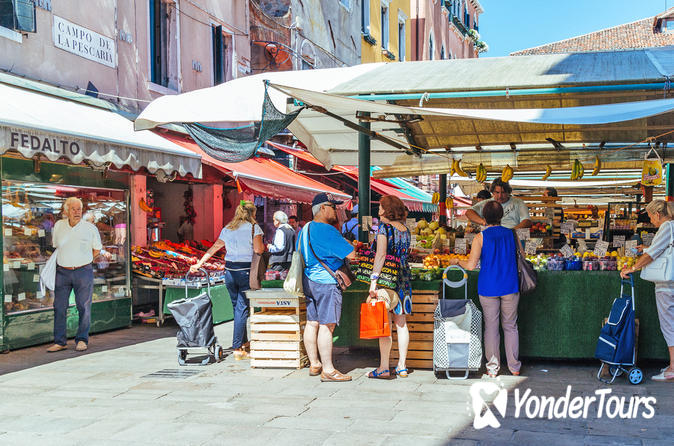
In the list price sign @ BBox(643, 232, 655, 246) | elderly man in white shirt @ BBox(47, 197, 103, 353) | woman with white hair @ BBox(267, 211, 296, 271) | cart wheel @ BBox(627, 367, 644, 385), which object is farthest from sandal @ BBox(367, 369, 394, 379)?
price sign @ BBox(643, 232, 655, 246)

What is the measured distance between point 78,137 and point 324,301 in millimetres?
3374

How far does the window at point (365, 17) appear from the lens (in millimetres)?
23580

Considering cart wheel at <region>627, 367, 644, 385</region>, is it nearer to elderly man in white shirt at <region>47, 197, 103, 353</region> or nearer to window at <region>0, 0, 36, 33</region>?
elderly man in white shirt at <region>47, 197, 103, 353</region>

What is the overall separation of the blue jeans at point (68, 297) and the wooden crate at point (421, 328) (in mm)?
3995

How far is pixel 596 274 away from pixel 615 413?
200 centimetres

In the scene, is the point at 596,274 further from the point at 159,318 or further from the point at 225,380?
the point at 159,318

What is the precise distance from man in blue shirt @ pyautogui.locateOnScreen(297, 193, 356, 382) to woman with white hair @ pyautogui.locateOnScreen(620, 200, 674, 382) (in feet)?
8.64

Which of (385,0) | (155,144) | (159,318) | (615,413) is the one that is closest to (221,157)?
(155,144)

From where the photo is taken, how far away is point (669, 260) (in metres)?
6.41

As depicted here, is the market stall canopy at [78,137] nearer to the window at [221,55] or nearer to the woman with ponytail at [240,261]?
the woman with ponytail at [240,261]

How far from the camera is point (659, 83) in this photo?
6.27 meters

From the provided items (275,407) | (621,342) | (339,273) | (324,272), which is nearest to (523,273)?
(621,342)

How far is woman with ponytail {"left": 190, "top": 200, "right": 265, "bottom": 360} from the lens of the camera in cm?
796

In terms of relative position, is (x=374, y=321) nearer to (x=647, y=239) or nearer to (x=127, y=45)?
(x=647, y=239)
